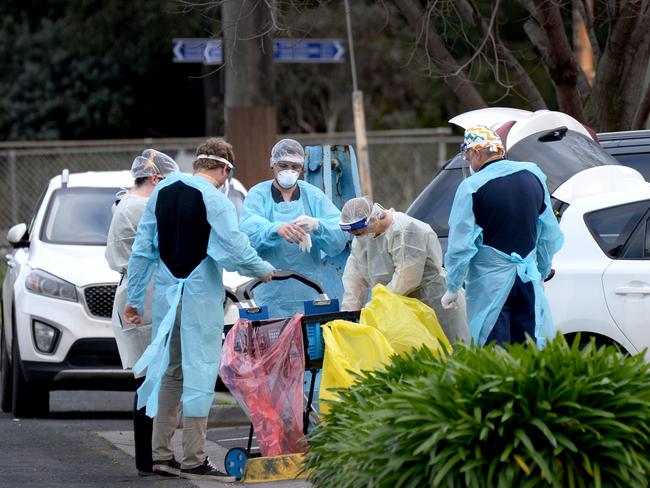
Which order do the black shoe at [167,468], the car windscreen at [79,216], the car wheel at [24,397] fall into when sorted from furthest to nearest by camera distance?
the car windscreen at [79,216] → the car wheel at [24,397] → the black shoe at [167,468]

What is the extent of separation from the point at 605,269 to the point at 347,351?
2.00 meters

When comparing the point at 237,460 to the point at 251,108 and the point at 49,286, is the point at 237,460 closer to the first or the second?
the point at 49,286

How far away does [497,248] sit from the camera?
7406 millimetres

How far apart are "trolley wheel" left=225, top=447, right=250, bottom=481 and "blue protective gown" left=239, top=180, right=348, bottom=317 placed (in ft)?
4.31

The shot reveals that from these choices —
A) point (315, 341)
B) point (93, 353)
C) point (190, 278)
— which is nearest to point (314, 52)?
point (93, 353)

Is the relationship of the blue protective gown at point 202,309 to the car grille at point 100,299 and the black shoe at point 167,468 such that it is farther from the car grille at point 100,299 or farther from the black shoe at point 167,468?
the car grille at point 100,299

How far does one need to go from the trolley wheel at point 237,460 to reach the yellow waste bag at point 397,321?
1.02 m

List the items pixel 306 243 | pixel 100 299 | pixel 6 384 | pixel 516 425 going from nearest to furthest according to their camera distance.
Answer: pixel 516 425 < pixel 306 243 < pixel 100 299 < pixel 6 384

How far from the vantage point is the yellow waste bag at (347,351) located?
689 cm

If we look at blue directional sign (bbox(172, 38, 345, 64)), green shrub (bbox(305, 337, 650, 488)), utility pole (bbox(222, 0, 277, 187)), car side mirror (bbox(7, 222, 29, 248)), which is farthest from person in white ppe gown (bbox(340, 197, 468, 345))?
blue directional sign (bbox(172, 38, 345, 64))

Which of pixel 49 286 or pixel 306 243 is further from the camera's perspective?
pixel 49 286

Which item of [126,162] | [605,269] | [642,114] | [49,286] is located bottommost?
[49,286]

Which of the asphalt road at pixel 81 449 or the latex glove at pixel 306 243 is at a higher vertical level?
the latex glove at pixel 306 243

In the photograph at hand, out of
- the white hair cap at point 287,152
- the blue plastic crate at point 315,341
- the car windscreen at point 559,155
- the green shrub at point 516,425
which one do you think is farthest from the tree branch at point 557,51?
the green shrub at point 516,425
